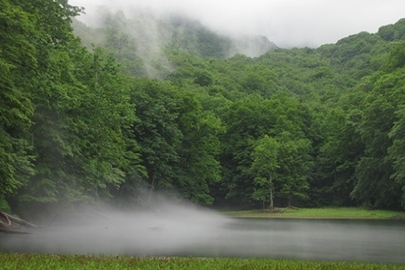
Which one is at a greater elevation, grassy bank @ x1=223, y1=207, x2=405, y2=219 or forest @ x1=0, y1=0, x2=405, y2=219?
forest @ x1=0, y1=0, x2=405, y2=219

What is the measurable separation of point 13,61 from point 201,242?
509 inches

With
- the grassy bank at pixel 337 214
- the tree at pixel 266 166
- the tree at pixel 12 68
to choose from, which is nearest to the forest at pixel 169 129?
the tree at pixel 12 68

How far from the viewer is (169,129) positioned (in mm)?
52719

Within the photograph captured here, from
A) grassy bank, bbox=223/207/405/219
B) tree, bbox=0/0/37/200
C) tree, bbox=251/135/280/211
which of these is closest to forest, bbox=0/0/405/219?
tree, bbox=0/0/37/200

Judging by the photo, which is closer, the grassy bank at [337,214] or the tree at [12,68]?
the tree at [12,68]

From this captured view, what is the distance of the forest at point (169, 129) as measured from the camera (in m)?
22.0

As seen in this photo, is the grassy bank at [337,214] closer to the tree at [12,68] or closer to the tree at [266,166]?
the tree at [266,166]

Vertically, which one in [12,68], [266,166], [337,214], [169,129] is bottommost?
[337,214]

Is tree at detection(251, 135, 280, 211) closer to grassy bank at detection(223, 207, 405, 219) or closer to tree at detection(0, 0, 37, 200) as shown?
grassy bank at detection(223, 207, 405, 219)

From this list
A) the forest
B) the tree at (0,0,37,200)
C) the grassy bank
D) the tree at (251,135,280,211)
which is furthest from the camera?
the tree at (251,135,280,211)

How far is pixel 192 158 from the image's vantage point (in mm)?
59094

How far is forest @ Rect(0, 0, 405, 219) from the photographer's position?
72.2 feet

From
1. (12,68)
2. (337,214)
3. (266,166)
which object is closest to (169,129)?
(266,166)

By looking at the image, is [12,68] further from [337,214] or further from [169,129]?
[337,214]
